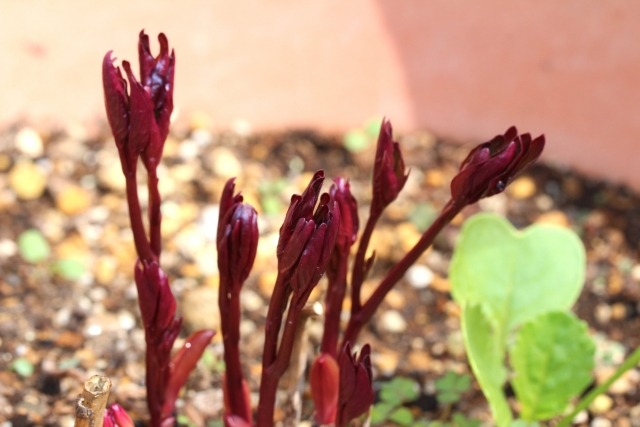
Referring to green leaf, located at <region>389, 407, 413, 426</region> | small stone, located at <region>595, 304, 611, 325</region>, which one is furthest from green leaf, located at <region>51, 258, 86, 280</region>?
small stone, located at <region>595, 304, 611, 325</region>

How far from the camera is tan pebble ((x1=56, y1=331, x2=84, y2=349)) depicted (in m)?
1.17

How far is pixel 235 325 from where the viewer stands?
33.2 inches

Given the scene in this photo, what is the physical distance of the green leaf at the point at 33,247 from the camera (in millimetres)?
1310

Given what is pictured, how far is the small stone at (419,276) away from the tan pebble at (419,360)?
131 mm

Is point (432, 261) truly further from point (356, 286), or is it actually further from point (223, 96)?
point (356, 286)

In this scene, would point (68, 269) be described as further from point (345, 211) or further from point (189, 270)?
point (345, 211)

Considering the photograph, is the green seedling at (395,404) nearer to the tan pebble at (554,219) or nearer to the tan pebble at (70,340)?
the tan pebble at (70,340)

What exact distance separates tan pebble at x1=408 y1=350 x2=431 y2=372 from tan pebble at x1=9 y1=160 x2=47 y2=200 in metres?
0.56

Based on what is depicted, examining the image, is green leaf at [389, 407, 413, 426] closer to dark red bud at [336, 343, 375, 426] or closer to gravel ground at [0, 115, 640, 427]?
gravel ground at [0, 115, 640, 427]

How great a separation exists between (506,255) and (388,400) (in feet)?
0.71

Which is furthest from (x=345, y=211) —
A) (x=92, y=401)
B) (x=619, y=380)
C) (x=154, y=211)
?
(x=619, y=380)

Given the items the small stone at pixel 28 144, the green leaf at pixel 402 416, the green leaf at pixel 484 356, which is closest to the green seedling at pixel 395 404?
the green leaf at pixel 402 416

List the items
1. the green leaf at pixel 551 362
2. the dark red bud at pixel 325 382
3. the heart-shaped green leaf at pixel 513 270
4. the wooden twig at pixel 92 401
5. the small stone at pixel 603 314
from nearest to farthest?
1. the wooden twig at pixel 92 401
2. the dark red bud at pixel 325 382
3. the green leaf at pixel 551 362
4. the heart-shaped green leaf at pixel 513 270
5. the small stone at pixel 603 314

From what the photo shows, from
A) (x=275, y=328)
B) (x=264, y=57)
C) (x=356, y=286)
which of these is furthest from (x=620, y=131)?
(x=275, y=328)
